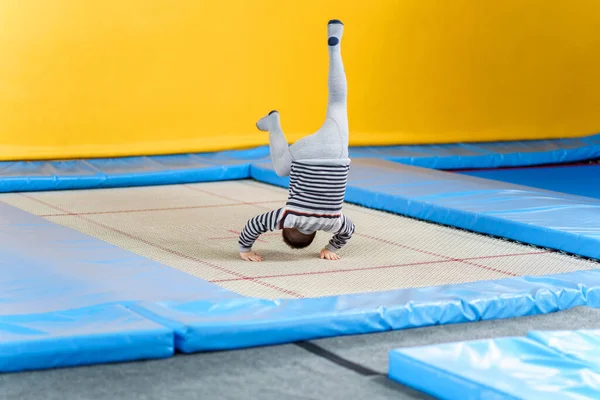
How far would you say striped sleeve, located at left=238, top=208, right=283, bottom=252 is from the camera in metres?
3.76

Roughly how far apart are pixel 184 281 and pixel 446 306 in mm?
875

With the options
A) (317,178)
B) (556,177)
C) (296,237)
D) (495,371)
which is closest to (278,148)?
(317,178)

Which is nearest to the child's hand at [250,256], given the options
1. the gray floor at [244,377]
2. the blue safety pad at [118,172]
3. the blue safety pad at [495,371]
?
the gray floor at [244,377]

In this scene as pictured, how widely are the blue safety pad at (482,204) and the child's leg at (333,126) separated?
104 centimetres

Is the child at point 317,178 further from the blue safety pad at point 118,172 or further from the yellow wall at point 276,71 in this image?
the yellow wall at point 276,71

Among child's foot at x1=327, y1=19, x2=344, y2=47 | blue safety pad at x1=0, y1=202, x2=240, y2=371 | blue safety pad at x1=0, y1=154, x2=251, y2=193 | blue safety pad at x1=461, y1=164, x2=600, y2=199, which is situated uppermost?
child's foot at x1=327, y1=19, x2=344, y2=47

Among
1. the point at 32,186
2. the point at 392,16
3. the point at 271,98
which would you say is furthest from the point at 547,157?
the point at 32,186

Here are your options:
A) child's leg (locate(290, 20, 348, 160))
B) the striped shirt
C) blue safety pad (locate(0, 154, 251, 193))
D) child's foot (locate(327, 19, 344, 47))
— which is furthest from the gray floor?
blue safety pad (locate(0, 154, 251, 193))

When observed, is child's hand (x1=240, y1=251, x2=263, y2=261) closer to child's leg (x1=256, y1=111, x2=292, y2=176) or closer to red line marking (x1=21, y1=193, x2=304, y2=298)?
red line marking (x1=21, y1=193, x2=304, y2=298)

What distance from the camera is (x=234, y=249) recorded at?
4137 mm

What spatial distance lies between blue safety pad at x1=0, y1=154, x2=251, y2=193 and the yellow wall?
186mm

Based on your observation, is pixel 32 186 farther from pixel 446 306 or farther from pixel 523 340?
pixel 523 340

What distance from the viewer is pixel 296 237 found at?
386cm

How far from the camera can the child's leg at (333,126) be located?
12.4ft
